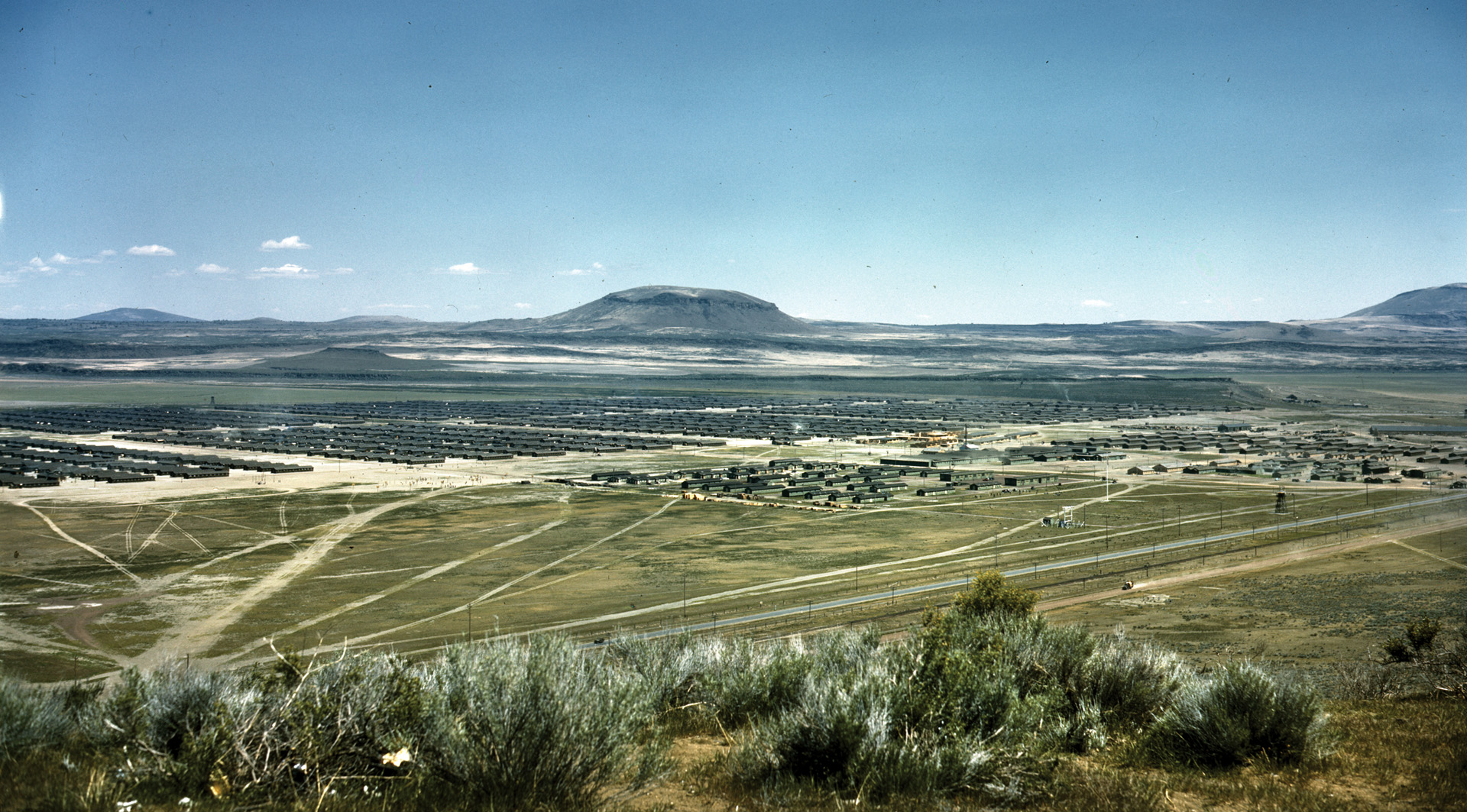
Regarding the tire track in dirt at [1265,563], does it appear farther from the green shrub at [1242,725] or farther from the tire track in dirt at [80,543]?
the tire track in dirt at [80,543]

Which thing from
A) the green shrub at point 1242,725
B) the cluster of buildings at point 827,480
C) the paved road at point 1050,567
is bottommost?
the cluster of buildings at point 827,480

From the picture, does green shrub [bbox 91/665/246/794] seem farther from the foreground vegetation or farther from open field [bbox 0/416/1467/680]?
open field [bbox 0/416/1467/680]

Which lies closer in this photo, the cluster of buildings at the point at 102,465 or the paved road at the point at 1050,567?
the paved road at the point at 1050,567

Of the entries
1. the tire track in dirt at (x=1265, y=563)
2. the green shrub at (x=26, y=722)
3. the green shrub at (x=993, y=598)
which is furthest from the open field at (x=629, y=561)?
the green shrub at (x=26, y=722)

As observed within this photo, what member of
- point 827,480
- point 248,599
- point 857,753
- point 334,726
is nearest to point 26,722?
point 334,726

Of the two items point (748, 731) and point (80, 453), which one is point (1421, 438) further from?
point (80, 453)

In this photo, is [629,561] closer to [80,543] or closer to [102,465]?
[80,543]
